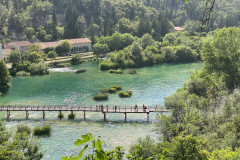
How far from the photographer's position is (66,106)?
4603 cm

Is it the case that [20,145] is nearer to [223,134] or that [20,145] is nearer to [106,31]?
[223,134]

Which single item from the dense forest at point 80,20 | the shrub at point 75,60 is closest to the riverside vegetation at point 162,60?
the dense forest at point 80,20

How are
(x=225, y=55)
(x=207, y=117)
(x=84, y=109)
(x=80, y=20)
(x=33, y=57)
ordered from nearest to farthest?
1. (x=207, y=117)
2. (x=84, y=109)
3. (x=225, y=55)
4. (x=33, y=57)
5. (x=80, y=20)

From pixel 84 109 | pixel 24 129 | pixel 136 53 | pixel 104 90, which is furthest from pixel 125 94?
pixel 136 53

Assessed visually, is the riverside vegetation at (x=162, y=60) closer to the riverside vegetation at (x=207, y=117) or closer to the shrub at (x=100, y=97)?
the riverside vegetation at (x=207, y=117)

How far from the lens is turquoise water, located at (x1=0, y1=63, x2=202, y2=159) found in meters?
35.6

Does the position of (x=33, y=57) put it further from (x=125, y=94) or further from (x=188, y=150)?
(x=188, y=150)

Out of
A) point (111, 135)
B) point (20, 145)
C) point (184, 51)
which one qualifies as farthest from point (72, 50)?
point (20, 145)

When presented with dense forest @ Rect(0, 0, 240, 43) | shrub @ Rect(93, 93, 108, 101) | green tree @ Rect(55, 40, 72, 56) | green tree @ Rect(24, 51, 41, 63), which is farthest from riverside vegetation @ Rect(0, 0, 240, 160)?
shrub @ Rect(93, 93, 108, 101)

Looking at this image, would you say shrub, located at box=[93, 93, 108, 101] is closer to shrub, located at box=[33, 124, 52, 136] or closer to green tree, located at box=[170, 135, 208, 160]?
shrub, located at box=[33, 124, 52, 136]

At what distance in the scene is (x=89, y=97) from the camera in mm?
52719

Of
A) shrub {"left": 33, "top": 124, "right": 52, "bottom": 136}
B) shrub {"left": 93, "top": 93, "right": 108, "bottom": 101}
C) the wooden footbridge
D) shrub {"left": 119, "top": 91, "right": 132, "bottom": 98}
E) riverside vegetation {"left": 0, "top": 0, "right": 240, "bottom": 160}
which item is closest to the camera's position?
riverside vegetation {"left": 0, "top": 0, "right": 240, "bottom": 160}

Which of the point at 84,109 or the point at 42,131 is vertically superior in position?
the point at 84,109

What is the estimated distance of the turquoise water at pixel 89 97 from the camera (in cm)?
3562
